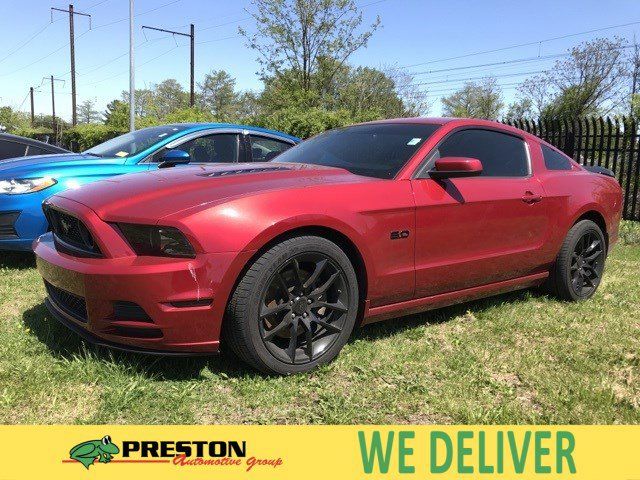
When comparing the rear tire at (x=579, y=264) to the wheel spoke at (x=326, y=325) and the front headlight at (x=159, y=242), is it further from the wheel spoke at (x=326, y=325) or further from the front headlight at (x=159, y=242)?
the front headlight at (x=159, y=242)

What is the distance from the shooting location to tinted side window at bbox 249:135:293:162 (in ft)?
19.7

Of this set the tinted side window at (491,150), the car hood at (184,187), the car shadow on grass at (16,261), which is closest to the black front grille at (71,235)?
the car hood at (184,187)

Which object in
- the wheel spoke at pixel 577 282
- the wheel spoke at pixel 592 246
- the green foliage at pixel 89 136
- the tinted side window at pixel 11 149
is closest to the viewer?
the wheel spoke at pixel 577 282

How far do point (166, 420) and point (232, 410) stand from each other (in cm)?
30

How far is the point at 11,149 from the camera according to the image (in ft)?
22.7

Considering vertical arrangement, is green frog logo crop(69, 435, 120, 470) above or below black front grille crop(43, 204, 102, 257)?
below

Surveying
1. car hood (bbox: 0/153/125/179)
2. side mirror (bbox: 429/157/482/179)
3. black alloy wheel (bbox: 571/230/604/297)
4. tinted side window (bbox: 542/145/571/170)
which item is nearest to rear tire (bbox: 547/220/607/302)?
black alloy wheel (bbox: 571/230/604/297)

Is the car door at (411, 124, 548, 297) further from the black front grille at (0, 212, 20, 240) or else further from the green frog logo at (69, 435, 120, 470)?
the black front grille at (0, 212, 20, 240)

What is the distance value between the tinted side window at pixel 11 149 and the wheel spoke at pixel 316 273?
5.72 m

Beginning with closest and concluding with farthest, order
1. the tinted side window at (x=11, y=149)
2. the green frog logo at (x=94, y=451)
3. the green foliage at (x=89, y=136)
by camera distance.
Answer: the green frog logo at (x=94, y=451)
the tinted side window at (x=11, y=149)
the green foliage at (x=89, y=136)

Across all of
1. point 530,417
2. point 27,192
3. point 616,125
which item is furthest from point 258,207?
point 616,125

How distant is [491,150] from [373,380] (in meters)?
1.96

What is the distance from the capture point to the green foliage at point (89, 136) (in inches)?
967

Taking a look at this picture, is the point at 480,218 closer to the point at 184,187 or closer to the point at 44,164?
the point at 184,187
